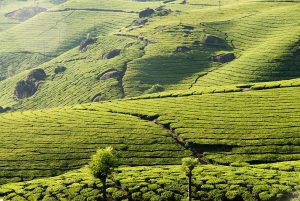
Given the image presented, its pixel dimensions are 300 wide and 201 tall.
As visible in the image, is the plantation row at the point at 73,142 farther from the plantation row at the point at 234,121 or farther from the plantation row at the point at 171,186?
the plantation row at the point at 171,186

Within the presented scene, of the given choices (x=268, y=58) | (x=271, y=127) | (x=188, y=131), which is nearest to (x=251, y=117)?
(x=271, y=127)

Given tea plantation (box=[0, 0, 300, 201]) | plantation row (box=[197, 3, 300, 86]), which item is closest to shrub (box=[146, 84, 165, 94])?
tea plantation (box=[0, 0, 300, 201])

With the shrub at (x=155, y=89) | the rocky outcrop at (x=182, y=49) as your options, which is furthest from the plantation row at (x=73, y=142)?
the rocky outcrop at (x=182, y=49)

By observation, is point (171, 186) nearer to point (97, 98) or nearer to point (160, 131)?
point (160, 131)

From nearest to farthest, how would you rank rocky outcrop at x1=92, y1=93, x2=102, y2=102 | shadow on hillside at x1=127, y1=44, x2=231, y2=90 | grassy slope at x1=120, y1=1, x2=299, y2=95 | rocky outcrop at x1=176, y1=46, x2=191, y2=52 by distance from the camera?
grassy slope at x1=120, y1=1, x2=299, y2=95 < rocky outcrop at x1=92, y1=93, x2=102, y2=102 < shadow on hillside at x1=127, y1=44, x2=231, y2=90 < rocky outcrop at x1=176, y1=46, x2=191, y2=52

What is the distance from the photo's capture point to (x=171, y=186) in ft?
234

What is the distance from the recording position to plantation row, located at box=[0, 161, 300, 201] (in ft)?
221

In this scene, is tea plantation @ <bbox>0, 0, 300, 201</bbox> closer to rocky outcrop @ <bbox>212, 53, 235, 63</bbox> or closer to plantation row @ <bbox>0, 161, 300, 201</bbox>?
plantation row @ <bbox>0, 161, 300, 201</bbox>

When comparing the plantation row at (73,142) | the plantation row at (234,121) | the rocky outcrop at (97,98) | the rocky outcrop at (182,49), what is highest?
the plantation row at (234,121)

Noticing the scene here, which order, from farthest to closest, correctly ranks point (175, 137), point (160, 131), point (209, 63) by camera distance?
1. point (209, 63)
2. point (160, 131)
3. point (175, 137)

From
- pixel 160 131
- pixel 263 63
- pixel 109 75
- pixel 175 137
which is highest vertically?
pixel 160 131

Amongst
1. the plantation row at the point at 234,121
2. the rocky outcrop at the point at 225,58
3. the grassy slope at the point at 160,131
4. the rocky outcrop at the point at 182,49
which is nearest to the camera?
the plantation row at the point at 234,121

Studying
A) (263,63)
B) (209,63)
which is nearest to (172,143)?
(263,63)

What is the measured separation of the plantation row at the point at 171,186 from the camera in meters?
67.4
